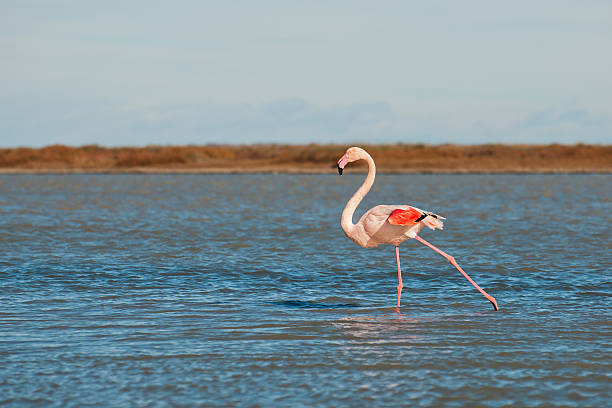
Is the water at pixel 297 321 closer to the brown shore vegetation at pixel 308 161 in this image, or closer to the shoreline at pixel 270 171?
the shoreline at pixel 270 171

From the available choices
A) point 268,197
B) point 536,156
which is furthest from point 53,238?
point 536,156

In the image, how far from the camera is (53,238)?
749 inches

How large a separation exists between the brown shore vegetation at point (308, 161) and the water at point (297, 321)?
56.8 meters

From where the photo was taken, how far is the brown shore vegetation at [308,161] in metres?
75.9

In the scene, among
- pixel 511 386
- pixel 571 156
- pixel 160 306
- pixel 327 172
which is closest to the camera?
pixel 511 386

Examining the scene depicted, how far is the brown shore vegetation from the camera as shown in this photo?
75938mm

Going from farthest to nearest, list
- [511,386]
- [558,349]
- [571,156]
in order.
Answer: [571,156]
[558,349]
[511,386]

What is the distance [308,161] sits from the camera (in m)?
81.8

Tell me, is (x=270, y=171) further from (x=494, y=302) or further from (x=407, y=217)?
(x=407, y=217)

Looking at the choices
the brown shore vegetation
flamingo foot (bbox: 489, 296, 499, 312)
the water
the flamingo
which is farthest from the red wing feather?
the brown shore vegetation

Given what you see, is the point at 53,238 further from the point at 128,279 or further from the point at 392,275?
the point at 392,275

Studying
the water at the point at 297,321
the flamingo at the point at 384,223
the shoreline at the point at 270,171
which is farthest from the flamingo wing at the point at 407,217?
the shoreline at the point at 270,171

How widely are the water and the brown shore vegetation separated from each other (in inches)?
2237

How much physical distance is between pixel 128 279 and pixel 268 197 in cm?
2538
